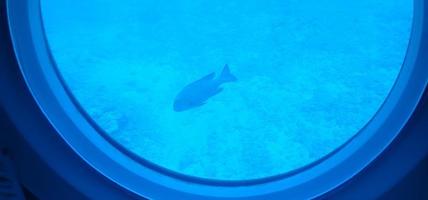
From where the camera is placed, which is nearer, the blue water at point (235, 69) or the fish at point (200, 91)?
the blue water at point (235, 69)

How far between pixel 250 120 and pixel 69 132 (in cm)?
867

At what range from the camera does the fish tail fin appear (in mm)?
10609

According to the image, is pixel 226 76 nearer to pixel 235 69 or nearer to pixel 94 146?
pixel 235 69

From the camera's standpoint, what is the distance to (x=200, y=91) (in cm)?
991

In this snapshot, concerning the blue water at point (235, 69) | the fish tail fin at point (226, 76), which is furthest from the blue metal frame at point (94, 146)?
the fish tail fin at point (226, 76)

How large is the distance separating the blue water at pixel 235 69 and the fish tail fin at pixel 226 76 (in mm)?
175

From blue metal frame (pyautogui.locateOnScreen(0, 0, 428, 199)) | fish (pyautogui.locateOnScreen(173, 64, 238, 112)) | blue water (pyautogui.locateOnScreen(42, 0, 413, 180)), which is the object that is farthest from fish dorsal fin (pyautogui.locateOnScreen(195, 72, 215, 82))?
blue metal frame (pyautogui.locateOnScreen(0, 0, 428, 199))

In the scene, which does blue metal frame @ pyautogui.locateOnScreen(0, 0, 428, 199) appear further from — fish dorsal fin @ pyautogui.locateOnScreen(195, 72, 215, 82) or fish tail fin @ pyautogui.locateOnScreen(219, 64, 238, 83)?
fish dorsal fin @ pyautogui.locateOnScreen(195, 72, 215, 82)

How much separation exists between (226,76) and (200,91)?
1214mm

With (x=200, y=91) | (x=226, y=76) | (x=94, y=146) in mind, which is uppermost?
(x=226, y=76)

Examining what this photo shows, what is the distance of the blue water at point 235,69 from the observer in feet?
28.4

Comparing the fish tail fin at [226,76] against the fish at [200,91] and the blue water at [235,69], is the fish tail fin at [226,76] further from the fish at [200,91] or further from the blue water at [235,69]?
the blue water at [235,69]

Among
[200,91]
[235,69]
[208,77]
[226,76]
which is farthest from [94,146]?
[235,69]

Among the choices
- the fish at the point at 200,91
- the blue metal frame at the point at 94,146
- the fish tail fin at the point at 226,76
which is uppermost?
the fish tail fin at the point at 226,76
